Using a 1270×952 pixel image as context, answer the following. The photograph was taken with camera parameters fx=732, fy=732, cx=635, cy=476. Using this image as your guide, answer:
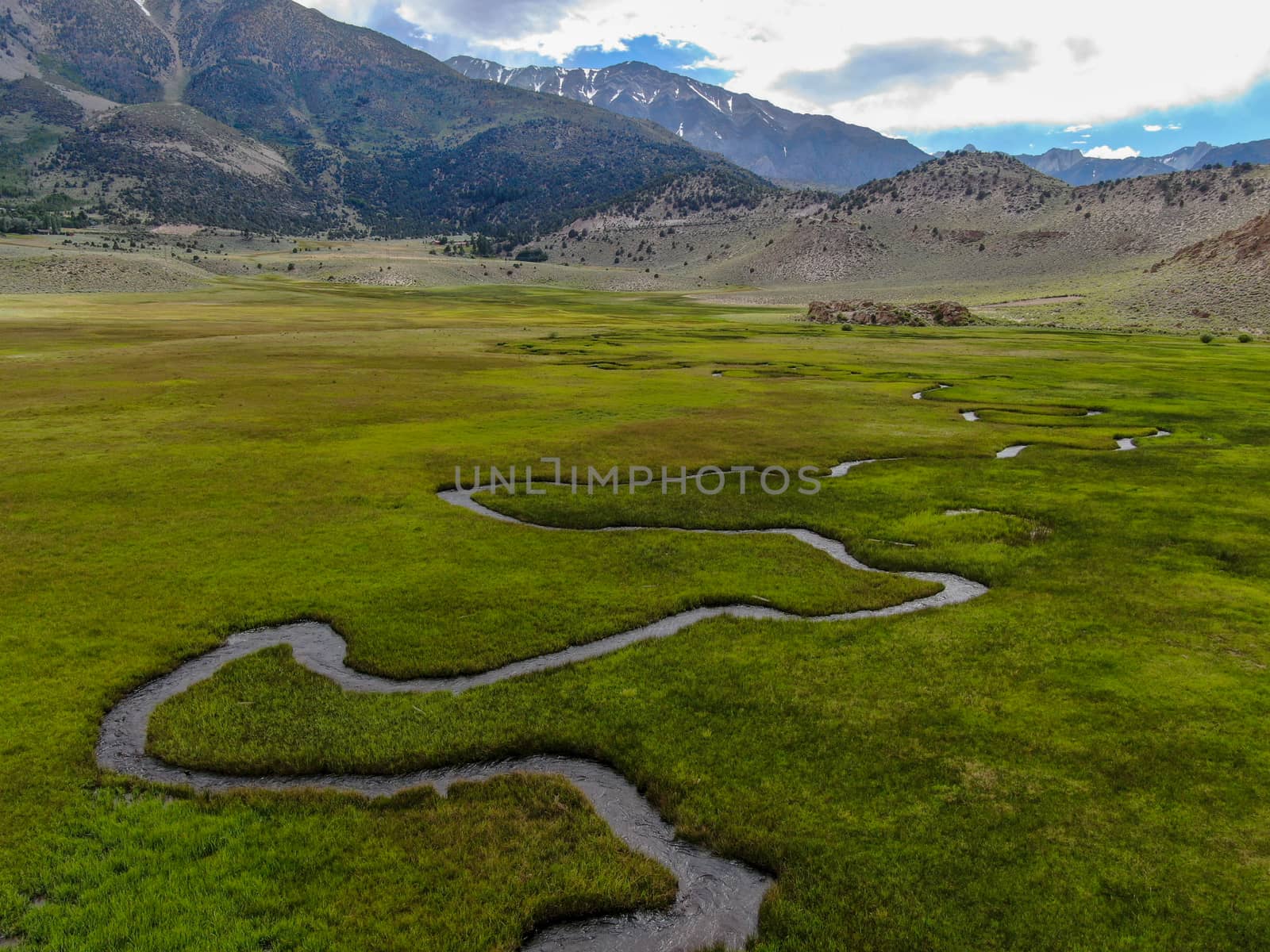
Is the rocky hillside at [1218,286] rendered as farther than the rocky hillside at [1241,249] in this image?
No

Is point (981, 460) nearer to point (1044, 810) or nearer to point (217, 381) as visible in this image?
point (1044, 810)

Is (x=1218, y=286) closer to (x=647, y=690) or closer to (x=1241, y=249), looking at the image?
(x=1241, y=249)

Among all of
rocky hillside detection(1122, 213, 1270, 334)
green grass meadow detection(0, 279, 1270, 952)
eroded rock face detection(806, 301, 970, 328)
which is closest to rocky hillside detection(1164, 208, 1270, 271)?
rocky hillside detection(1122, 213, 1270, 334)

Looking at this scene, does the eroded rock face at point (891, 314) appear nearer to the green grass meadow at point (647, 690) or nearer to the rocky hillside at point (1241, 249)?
the rocky hillside at point (1241, 249)

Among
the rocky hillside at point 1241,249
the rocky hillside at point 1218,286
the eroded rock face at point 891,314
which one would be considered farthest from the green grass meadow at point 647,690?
the rocky hillside at point 1241,249

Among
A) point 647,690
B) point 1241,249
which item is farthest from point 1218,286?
point 647,690

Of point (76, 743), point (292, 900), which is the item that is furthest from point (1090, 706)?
point (76, 743)
